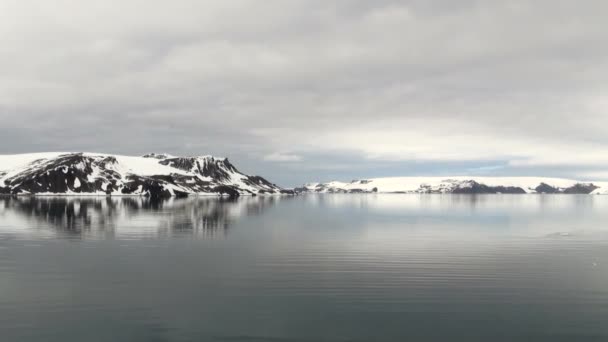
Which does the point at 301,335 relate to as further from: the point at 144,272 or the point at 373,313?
the point at 144,272

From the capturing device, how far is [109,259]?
155ft

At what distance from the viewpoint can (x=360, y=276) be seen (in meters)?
39.1

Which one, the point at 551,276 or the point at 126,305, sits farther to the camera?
the point at 551,276

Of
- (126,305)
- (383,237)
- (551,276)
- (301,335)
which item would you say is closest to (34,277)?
(126,305)

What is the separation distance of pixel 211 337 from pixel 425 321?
12.6 m

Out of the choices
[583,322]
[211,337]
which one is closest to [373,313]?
[211,337]

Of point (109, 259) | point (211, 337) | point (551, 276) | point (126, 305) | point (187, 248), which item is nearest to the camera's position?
point (211, 337)

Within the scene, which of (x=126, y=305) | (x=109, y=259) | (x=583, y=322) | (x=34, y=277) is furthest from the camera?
(x=109, y=259)

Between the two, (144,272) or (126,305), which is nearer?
(126,305)

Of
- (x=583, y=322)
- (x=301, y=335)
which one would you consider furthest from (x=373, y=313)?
(x=583, y=322)

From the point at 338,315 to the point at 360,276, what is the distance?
1215cm

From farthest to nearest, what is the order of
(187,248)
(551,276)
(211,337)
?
(187,248) → (551,276) → (211,337)

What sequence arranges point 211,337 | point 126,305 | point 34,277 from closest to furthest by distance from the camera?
point 211,337 → point 126,305 → point 34,277

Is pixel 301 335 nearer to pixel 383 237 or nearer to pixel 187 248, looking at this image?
pixel 187 248
